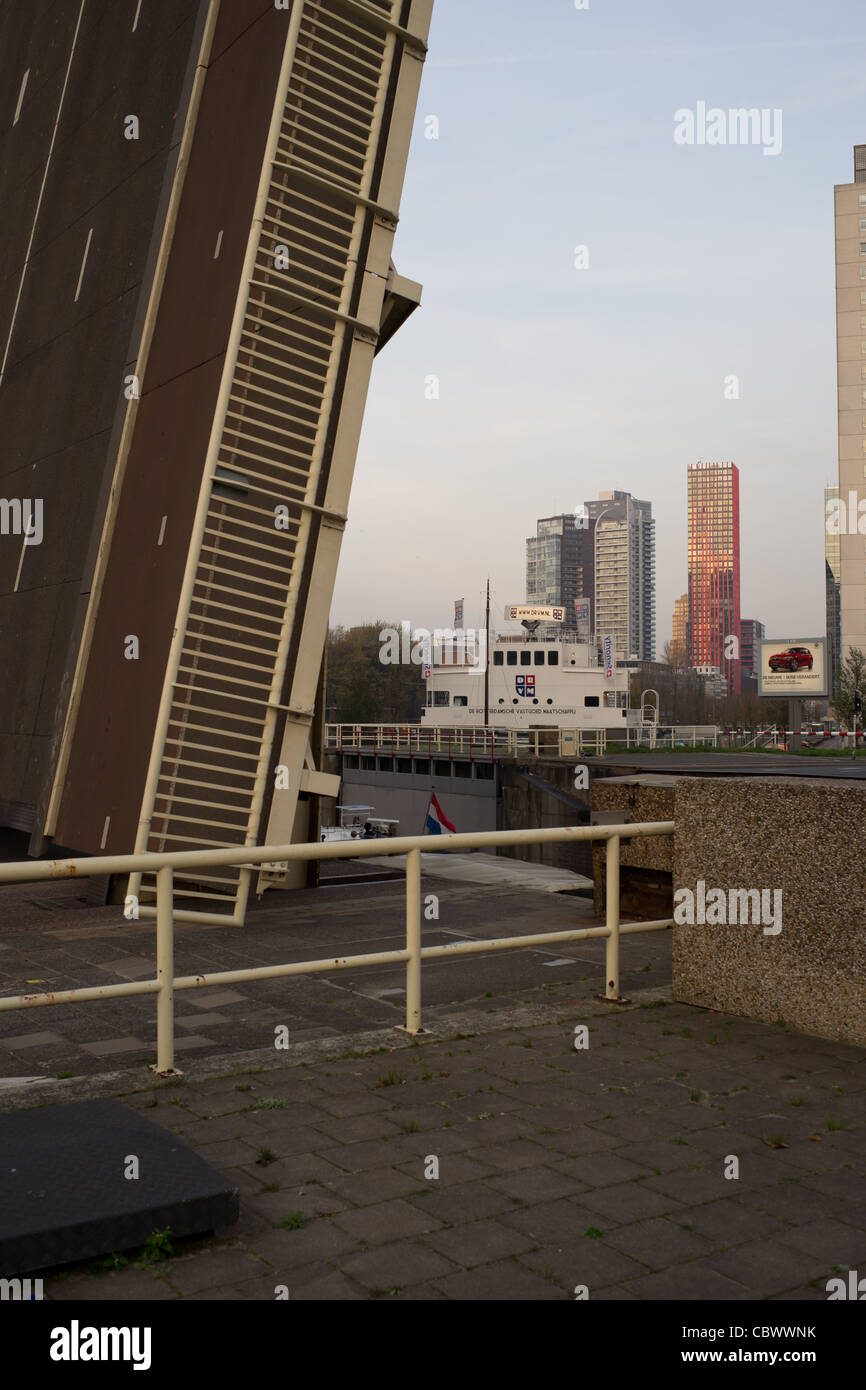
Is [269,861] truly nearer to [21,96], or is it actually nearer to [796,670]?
[21,96]

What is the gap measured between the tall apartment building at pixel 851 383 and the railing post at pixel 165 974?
7679 centimetres

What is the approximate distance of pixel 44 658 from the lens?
1484cm

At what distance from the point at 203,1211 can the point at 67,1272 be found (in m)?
0.43

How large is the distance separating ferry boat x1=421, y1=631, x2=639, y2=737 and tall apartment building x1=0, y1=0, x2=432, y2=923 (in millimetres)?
47950

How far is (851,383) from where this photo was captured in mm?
80625

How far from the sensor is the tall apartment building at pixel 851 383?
78750 millimetres

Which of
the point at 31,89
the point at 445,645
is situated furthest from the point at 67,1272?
the point at 445,645

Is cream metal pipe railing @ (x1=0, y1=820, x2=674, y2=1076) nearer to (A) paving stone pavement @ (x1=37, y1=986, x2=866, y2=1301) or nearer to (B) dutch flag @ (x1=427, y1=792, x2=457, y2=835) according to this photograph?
(A) paving stone pavement @ (x1=37, y1=986, x2=866, y2=1301)

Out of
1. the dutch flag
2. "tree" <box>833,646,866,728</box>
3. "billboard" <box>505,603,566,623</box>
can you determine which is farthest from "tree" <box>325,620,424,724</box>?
the dutch flag

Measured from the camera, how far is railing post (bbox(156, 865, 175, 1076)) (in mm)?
5246

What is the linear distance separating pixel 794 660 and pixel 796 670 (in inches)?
16.2
